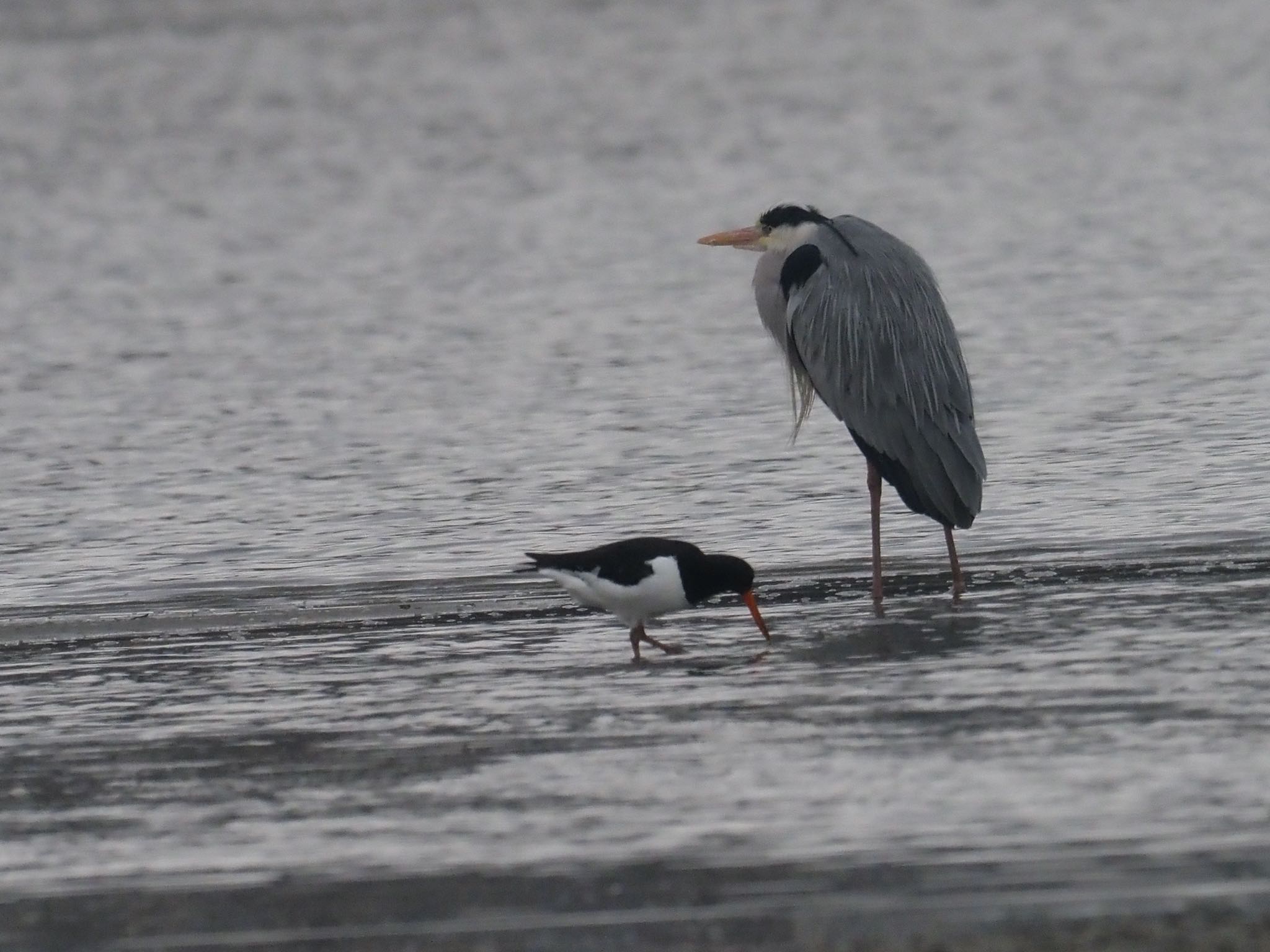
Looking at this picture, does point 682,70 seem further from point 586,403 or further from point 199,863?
point 199,863

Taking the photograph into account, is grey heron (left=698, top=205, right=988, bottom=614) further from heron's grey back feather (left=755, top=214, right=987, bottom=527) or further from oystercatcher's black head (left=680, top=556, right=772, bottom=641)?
oystercatcher's black head (left=680, top=556, right=772, bottom=641)

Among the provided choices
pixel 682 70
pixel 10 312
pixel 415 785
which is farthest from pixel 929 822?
pixel 682 70

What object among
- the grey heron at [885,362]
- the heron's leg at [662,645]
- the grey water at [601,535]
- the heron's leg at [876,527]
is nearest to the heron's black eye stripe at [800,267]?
the grey heron at [885,362]

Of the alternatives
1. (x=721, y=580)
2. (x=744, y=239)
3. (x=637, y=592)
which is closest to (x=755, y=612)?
(x=721, y=580)

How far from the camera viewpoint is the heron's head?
10523 mm

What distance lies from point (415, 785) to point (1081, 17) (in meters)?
34.4

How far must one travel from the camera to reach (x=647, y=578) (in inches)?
326

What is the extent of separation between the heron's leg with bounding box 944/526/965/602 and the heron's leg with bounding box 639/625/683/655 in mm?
1231

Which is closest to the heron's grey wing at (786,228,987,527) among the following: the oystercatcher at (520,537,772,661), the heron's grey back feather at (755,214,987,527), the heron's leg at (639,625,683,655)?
the heron's grey back feather at (755,214,987,527)

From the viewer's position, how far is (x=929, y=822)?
6051mm

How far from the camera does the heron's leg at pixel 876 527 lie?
9.09 m

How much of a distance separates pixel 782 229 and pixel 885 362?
111 centimetres

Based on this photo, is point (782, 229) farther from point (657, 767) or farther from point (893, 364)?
point (657, 767)

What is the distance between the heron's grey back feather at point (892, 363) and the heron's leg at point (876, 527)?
85mm
